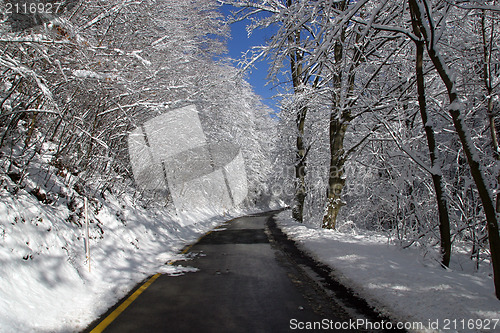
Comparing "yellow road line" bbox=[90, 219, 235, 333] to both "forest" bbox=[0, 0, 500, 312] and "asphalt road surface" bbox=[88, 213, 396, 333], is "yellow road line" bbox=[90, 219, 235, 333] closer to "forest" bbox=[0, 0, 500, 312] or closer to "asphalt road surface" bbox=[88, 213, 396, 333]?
"asphalt road surface" bbox=[88, 213, 396, 333]

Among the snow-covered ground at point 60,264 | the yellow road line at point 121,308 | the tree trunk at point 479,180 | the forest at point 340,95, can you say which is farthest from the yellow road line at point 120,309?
the tree trunk at point 479,180

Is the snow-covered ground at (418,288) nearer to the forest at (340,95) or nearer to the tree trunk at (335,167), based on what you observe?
the forest at (340,95)

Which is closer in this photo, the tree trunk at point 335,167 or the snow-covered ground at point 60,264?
the snow-covered ground at point 60,264

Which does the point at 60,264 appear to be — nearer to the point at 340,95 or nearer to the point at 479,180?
the point at 479,180

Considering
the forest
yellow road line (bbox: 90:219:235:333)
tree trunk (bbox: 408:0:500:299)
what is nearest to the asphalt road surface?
yellow road line (bbox: 90:219:235:333)

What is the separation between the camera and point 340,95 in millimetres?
9859

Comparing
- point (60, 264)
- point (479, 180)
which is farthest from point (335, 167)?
point (60, 264)

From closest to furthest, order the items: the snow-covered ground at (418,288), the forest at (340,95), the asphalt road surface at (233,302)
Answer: the snow-covered ground at (418,288) → the asphalt road surface at (233,302) → the forest at (340,95)

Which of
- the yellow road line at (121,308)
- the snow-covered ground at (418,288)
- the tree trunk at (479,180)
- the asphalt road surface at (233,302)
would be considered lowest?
the yellow road line at (121,308)

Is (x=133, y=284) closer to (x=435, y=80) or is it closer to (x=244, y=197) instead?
(x=435, y=80)

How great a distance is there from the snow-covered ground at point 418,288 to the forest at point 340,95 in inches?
16.7

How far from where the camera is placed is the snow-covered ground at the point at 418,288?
3520 millimetres

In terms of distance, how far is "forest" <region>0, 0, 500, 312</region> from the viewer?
477cm

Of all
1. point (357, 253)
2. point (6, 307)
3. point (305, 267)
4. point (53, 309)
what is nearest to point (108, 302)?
point (53, 309)
